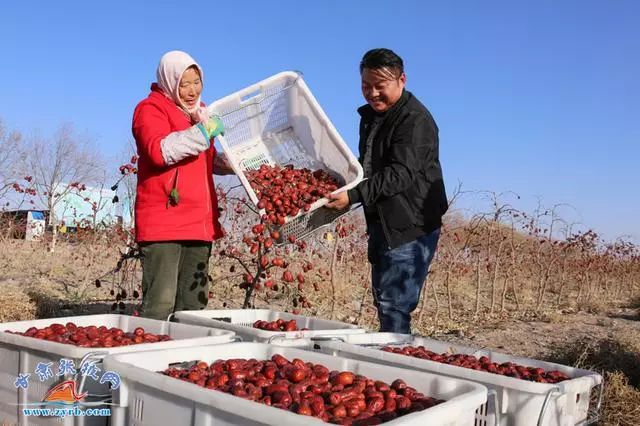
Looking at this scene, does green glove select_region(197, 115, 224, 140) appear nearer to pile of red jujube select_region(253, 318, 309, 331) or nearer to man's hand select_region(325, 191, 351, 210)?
man's hand select_region(325, 191, 351, 210)

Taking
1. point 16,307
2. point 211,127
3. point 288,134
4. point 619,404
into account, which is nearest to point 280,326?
point 211,127

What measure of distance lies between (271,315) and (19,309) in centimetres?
264

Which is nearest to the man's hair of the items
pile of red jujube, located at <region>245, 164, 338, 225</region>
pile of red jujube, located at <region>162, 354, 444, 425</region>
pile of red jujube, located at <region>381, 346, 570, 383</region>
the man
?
the man

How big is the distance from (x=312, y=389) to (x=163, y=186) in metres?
1.63

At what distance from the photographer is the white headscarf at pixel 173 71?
3.17 meters

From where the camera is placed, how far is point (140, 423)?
1.74 metres

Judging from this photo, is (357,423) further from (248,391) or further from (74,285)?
(74,285)

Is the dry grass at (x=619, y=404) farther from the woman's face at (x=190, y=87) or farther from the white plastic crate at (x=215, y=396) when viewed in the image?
the woman's face at (x=190, y=87)

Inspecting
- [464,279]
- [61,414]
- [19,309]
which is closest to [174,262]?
[61,414]

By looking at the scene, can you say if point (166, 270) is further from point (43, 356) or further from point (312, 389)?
point (312, 389)

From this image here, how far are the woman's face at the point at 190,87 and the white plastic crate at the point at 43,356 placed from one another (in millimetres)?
1225

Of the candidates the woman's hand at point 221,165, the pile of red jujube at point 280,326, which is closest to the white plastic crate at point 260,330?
the pile of red jujube at point 280,326

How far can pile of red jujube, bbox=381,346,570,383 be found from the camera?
91.7 inches

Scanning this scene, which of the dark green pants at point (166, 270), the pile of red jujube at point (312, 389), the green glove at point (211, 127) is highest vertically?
A: the green glove at point (211, 127)
